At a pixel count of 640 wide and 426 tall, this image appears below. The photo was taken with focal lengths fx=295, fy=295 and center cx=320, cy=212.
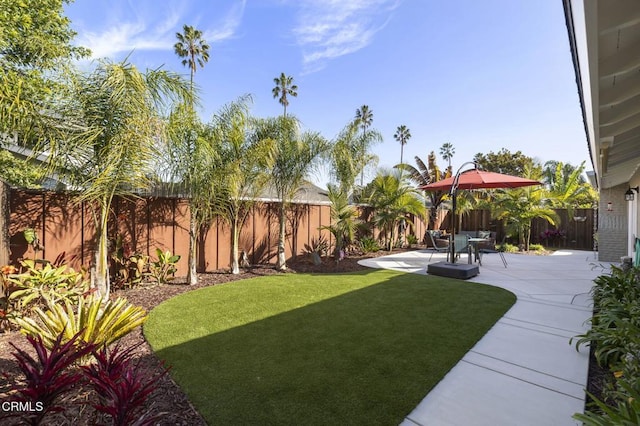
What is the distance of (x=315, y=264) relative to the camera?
9.02 meters

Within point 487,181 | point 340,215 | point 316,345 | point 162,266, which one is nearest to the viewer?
point 316,345

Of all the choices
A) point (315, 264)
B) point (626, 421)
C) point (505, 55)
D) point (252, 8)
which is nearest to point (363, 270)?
point (315, 264)

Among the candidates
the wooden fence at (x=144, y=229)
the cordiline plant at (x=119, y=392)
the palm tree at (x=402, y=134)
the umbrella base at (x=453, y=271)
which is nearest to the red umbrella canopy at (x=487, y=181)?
the umbrella base at (x=453, y=271)

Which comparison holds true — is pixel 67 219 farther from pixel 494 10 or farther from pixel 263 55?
pixel 494 10

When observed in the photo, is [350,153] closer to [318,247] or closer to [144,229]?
[318,247]

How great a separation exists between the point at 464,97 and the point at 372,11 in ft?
14.7

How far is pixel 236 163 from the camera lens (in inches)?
247

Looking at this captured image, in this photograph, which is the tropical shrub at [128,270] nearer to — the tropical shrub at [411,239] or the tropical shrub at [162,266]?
the tropical shrub at [162,266]

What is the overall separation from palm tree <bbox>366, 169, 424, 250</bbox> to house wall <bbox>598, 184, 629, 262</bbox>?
591cm

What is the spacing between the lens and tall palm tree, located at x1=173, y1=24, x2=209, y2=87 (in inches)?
789

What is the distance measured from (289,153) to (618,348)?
21.4ft

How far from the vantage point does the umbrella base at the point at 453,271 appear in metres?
7.00
